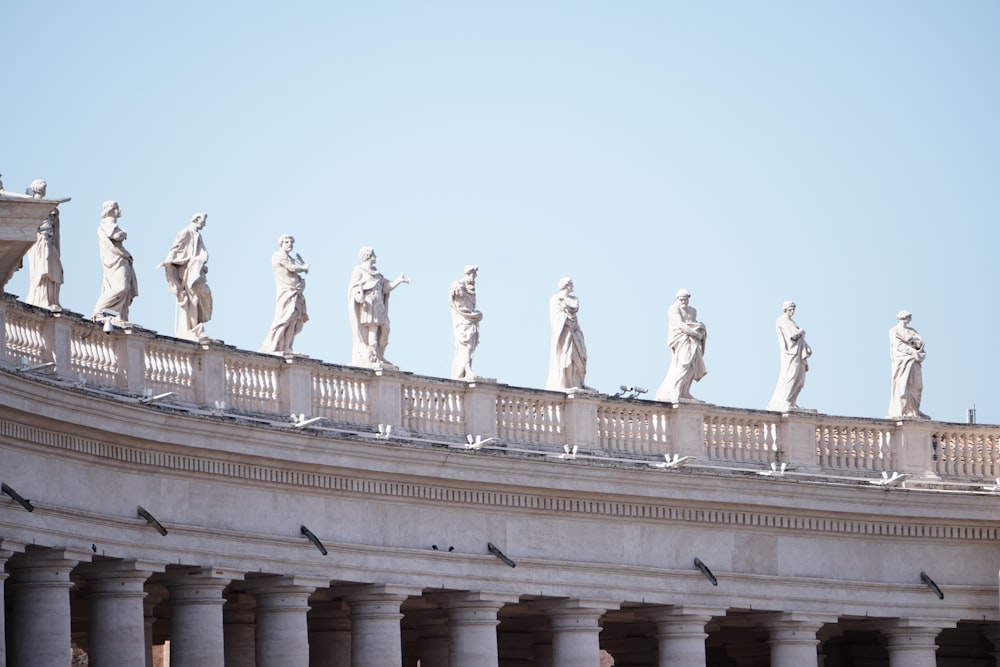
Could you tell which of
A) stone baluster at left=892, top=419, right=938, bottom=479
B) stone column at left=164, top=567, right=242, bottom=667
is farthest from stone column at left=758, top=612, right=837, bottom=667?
stone column at left=164, top=567, right=242, bottom=667

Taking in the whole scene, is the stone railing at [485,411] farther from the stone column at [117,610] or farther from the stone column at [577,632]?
the stone column at [577,632]

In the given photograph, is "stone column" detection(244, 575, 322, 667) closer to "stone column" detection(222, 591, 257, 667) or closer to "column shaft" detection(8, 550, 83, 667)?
"stone column" detection(222, 591, 257, 667)

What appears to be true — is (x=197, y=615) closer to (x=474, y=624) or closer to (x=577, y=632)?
(x=474, y=624)

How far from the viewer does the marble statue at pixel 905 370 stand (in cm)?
7231

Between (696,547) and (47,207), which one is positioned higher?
(47,207)

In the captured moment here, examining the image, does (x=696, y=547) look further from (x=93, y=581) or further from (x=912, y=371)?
(x=93, y=581)

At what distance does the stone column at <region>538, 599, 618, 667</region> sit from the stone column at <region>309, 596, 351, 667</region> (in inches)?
248

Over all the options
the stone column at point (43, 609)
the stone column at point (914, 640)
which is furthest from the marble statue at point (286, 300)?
the stone column at point (914, 640)

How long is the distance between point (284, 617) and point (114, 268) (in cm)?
944

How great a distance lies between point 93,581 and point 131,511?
1.87 m

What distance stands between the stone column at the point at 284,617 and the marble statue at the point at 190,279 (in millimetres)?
6211

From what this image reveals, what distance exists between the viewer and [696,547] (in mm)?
67625

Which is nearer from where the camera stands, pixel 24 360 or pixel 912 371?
pixel 24 360

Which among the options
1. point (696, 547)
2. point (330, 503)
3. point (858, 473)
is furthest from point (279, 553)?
point (858, 473)
